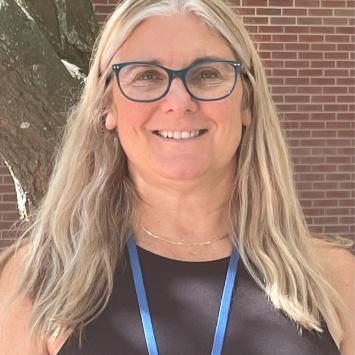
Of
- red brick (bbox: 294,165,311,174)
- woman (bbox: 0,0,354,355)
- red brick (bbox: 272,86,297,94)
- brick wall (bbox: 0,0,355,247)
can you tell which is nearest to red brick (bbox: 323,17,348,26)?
brick wall (bbox: 0,0,355,247)

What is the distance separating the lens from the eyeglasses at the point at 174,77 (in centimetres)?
181

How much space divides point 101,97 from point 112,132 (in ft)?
0.39

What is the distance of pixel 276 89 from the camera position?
19.0 ft

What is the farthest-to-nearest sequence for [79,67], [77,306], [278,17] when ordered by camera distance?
[278,17] → [79,67] → [77,306]

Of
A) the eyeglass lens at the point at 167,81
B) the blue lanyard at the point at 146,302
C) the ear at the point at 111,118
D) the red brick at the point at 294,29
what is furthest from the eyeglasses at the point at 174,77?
the red brick at the point at 294,29

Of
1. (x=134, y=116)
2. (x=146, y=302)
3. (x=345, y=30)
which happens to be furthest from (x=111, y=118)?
(x=345, y=30)

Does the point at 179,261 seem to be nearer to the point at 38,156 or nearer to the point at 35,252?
the point at 35,252

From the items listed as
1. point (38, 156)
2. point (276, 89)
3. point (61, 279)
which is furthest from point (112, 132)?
point (276, 89)

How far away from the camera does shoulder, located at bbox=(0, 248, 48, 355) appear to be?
1791 mm

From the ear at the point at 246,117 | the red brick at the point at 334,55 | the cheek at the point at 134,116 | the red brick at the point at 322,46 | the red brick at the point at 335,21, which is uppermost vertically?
the red brick at the point at 335,21

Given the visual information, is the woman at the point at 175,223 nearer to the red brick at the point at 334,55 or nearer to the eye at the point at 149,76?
the eye at the point at 149,76

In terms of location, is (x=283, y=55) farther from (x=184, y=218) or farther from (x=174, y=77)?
(x=174, y=77)

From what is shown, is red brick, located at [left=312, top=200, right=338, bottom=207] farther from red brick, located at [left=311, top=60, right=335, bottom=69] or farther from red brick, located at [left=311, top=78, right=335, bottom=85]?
red brick, located at [left=311, top=60, right=335, bottom=69]

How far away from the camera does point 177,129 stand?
72.6 inches
